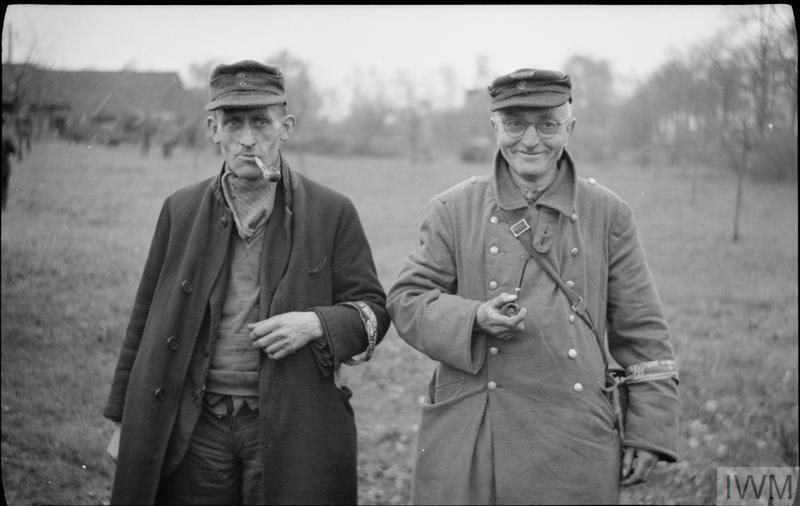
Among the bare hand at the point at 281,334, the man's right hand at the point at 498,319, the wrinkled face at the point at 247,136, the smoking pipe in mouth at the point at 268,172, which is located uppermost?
the wrinkled face at the point at 247,136

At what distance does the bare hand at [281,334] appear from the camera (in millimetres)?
2994

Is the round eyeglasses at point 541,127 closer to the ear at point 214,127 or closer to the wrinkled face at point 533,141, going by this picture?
the wrinkled face at point 533,141

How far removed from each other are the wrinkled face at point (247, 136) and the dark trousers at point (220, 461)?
1064 millimetres

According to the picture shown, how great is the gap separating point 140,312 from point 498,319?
166 cm

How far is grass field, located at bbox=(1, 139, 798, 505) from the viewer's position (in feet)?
15.6

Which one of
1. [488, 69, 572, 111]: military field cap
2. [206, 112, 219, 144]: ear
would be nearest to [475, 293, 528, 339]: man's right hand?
[488, 69, 572, 111]: military field cap

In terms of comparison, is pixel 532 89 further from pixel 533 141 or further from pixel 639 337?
pixel 639 337

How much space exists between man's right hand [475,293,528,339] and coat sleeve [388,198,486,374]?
40 millimetres

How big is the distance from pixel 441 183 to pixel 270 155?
13.8ft

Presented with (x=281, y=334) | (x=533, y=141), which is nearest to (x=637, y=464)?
(x=533, y=141)

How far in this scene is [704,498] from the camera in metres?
4.56

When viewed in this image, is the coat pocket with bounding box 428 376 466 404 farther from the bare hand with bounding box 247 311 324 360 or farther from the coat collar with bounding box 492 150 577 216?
the coat collar with bounding box 492 150 577 216

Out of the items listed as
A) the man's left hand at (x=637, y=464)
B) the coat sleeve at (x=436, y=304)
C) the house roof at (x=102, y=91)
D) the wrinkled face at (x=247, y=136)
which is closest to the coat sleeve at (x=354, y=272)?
the coat sleeve at (x=436, y=304)

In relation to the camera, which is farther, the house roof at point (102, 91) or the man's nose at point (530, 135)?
the house roof at point (102, 91)
